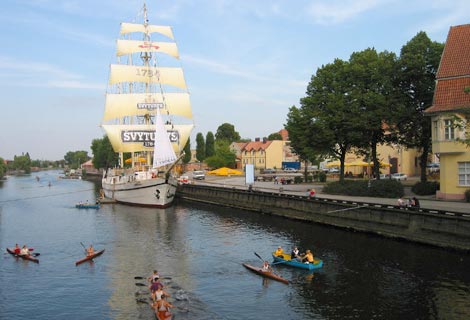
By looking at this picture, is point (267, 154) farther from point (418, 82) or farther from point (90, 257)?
point (90, 257)

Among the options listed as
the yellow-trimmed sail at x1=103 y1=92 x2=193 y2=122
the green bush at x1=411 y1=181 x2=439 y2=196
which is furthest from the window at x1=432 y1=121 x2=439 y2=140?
the yellow-trimmed sail at x1=103 y1=92 x2=193 y2=122

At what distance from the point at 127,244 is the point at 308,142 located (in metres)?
31.2

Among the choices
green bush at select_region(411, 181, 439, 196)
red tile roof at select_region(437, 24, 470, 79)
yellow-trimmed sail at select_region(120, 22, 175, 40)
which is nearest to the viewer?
red tile roof at select_region(437, 24, 470, 79)

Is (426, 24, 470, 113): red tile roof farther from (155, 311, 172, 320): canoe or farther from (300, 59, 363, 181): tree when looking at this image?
(155, 311, 172, 320): canoe

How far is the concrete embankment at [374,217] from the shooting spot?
33.2 meters

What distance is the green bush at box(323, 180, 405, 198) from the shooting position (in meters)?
49.6

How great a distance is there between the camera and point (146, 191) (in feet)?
225

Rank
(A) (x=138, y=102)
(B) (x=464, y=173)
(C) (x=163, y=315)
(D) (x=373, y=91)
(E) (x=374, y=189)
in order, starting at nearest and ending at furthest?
(C) (x=163, y=315)
(B) (x=464, y=173)
(E) (x=374, y=189)
(D) (x=373, y=91)
(A) (x=138, y=102)

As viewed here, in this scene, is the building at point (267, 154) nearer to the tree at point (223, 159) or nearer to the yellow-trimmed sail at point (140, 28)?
the tree at point (223, 159)

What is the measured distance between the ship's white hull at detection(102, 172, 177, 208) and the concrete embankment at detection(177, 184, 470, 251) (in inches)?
456

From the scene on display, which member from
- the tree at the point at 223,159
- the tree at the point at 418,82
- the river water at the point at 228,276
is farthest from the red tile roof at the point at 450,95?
the tree at the point at 223,159

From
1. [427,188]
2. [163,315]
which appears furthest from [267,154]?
[163,315]

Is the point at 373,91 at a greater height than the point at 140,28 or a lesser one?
lesser

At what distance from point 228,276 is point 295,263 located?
179 inches
